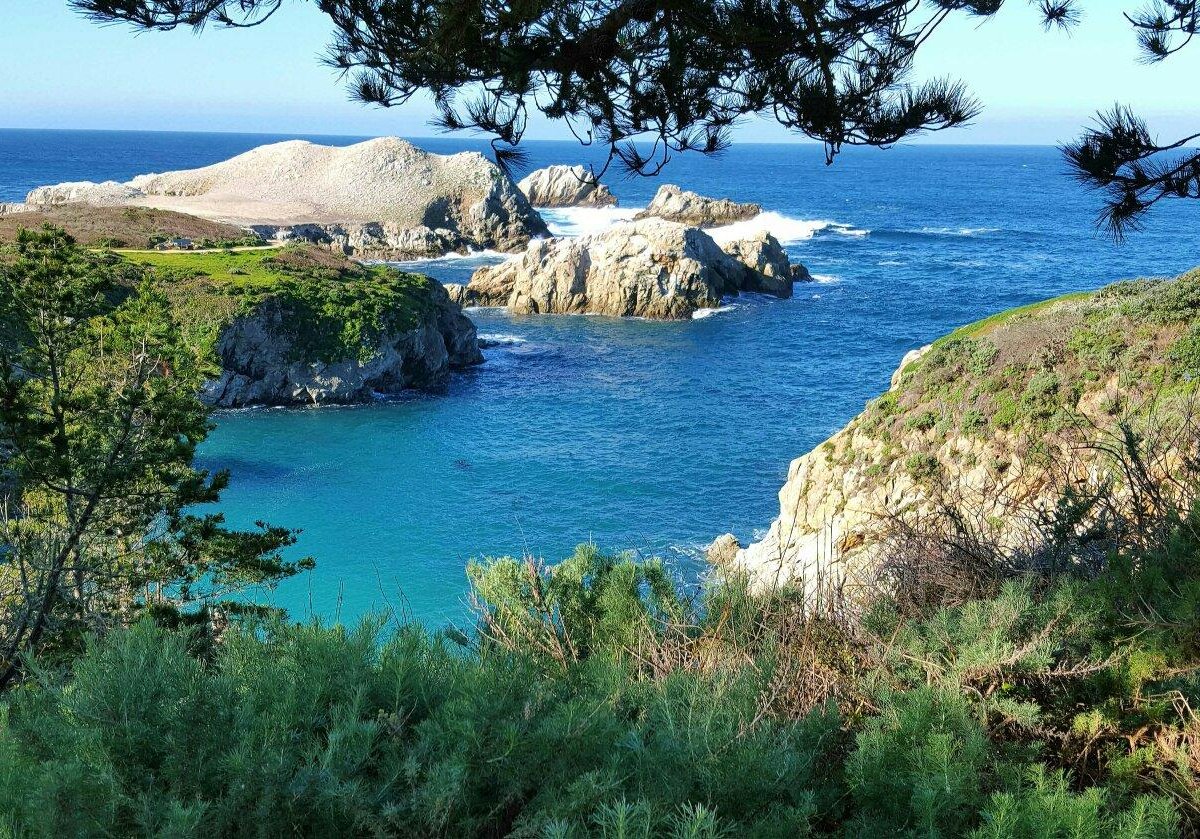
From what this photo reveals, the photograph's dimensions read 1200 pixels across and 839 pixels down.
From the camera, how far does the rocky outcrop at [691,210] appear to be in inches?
3733

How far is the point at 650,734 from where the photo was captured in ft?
13.8

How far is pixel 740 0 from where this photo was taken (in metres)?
7.18

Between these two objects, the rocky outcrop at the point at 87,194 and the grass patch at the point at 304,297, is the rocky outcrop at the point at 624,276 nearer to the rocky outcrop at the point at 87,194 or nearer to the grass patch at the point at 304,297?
the grass patch at the point at 304,297

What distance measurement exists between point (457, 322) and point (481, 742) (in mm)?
41935

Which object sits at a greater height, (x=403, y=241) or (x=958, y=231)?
(x=958, y=231)

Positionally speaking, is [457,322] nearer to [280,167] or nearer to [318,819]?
[318,819]

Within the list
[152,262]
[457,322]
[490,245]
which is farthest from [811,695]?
[490,245]

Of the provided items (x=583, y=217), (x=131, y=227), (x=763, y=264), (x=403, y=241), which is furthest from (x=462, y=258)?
(x=583, y=217)

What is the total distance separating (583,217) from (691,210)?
36.8ft

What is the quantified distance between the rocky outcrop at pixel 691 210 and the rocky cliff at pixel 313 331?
53517 millimetres

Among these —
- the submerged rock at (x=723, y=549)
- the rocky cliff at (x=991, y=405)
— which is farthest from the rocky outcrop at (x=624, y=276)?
the rocky cliff at (x=991, y=405)

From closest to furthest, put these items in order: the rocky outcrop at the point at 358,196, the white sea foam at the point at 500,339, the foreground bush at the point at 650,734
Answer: the foreground bush at the point at 650,734
the white sea foam at the point at 500,339
the rocky outcrop at the point at 358,196

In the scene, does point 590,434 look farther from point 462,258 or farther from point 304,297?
point 462,258

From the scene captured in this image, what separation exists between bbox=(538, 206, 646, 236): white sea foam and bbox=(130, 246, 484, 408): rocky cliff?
4205 cm
